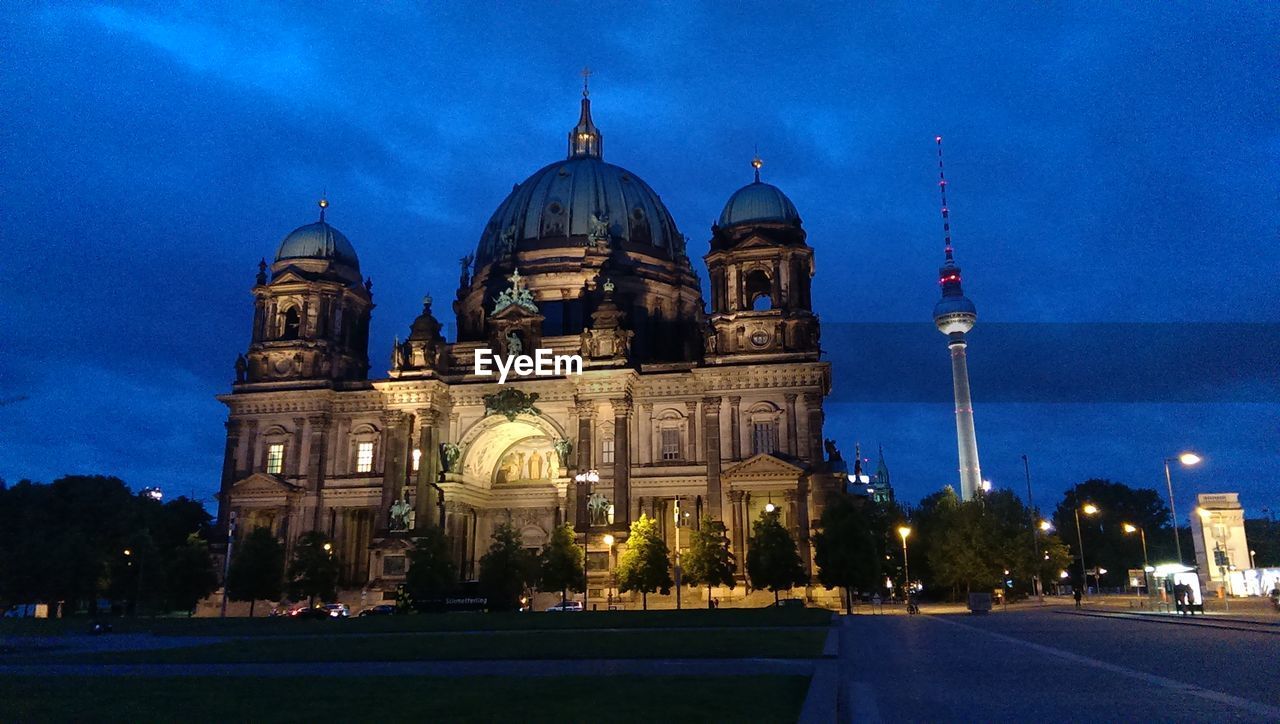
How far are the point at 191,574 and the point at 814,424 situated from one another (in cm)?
4755

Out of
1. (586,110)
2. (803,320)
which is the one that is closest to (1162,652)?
(803,320)

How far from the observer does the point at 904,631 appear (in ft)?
114

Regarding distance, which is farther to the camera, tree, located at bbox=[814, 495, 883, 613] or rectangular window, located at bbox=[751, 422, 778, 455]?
rectangular window, located at bbox=[751, 422, 778, 455]

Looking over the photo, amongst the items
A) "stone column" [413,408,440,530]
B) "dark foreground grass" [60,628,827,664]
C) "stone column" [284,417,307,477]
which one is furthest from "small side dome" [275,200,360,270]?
"dark foreground grass" [60,628,827,664]

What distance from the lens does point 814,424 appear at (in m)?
70.3

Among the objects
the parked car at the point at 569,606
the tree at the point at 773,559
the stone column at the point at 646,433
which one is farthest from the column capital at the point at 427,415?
the tree at the point at 773,559

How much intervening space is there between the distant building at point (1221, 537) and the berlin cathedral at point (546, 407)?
28934 millimetres

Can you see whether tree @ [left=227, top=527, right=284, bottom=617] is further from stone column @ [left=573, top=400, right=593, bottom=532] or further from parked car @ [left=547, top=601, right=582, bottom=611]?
stone column @ [left=573, top=400, right=593, bottom=532]

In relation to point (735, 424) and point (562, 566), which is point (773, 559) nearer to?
point (562, 566)

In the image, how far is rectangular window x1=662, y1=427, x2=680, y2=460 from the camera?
7362cm

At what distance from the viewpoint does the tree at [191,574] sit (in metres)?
66.7

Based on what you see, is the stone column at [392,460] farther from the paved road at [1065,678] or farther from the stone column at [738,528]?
the paved road at [1065,678]

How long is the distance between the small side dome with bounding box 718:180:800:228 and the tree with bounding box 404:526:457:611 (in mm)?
36448

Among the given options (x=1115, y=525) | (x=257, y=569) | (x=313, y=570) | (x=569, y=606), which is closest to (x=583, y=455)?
(x=569, y=606)
